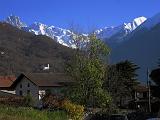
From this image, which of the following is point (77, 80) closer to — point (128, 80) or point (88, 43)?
point (88, 43)

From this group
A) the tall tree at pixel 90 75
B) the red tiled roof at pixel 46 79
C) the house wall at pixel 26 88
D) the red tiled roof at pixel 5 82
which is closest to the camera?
the tall tree at pixel 90 75

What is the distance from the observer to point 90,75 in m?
49.8

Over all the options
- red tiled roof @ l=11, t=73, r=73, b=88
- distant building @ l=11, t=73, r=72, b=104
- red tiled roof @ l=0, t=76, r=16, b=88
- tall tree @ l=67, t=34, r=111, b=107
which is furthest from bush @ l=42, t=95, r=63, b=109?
red tiled roof @ l=0, t=76, r=16, b=88

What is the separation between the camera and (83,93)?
50812mm

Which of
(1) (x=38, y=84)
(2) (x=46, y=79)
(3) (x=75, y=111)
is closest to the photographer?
(3) (x=75, y=111)

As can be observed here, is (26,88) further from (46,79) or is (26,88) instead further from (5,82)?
(5,82)

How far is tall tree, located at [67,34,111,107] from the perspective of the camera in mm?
49844

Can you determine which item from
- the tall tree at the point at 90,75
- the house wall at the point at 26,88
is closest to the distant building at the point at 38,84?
the house wall at the point at 26,88

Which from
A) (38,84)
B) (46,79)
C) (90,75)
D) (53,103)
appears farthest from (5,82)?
(90,75)

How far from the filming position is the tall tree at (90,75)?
164 ft

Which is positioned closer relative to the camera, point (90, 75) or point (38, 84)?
point (90, 75)

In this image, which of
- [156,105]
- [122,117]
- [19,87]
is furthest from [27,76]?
[122,117]

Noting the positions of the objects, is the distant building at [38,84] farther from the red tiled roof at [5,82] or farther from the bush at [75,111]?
the bush at [75,111]

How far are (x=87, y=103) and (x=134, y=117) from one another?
4855 mm
